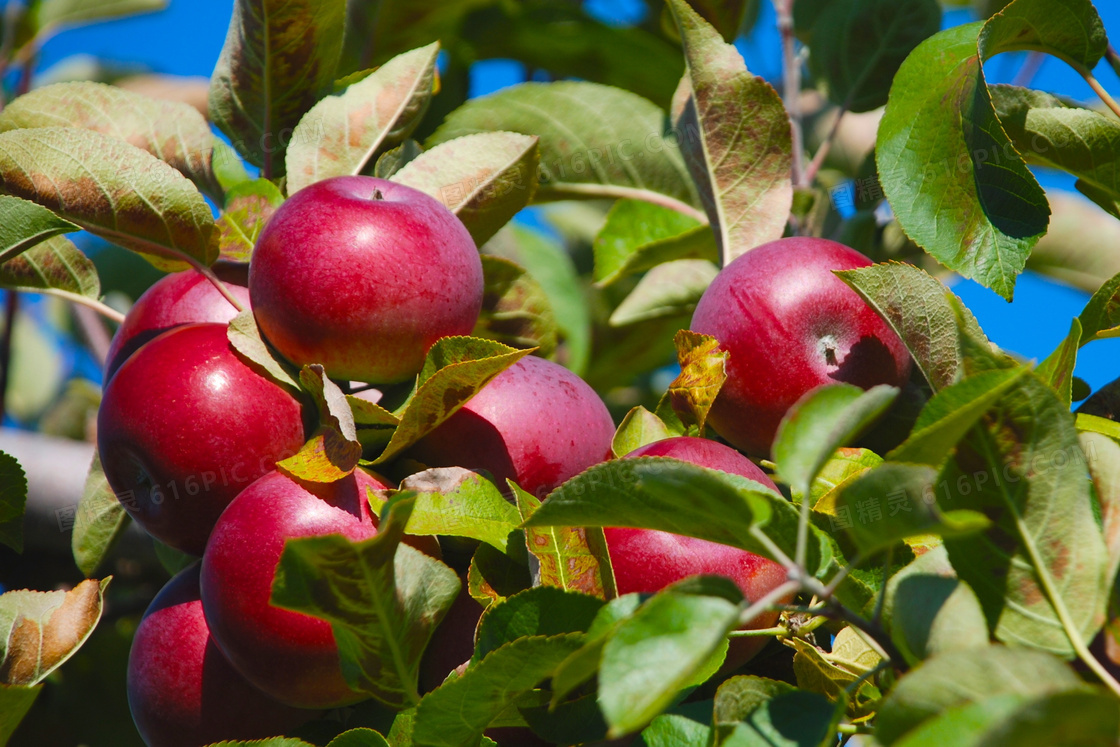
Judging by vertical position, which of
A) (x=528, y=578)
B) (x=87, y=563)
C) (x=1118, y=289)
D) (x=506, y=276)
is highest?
(x=1118, y=289)

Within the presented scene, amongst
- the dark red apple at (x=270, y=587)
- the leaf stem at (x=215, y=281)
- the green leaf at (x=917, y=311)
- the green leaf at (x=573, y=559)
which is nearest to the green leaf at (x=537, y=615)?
the green leaf at (x=573, y=559)

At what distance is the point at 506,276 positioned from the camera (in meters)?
1.20

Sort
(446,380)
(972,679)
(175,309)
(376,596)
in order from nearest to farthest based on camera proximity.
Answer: (972,679) → (376,596) → (446,380) → (175,309)

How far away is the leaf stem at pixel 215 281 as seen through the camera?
100 centimetres

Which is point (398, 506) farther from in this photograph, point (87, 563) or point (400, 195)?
point (87, 563)

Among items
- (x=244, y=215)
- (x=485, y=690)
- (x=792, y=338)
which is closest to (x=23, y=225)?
(x=244, y=215)

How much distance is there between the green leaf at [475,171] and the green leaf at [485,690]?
56 cm

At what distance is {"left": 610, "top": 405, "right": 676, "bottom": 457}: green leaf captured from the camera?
94 cm

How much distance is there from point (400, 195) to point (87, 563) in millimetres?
621

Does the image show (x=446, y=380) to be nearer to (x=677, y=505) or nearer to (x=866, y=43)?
(x=677, y=505)

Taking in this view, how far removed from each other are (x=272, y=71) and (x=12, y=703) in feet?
2.34

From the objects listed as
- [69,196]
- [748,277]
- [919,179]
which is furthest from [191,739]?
[919,179]

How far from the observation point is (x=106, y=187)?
37.3 inches

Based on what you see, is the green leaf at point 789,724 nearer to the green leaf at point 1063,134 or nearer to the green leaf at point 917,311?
the green leaf at point 917,311
